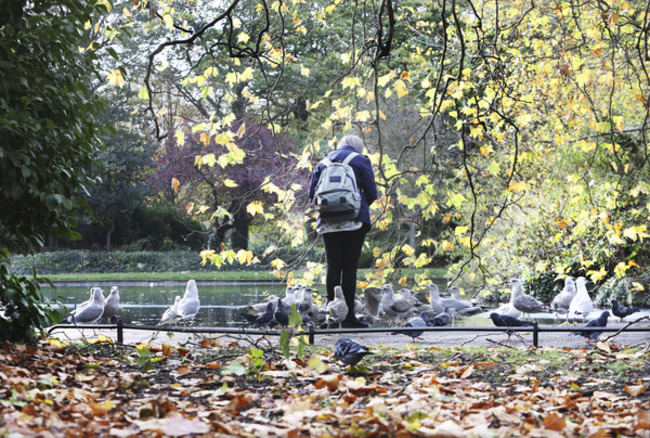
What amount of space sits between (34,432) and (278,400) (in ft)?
4.22

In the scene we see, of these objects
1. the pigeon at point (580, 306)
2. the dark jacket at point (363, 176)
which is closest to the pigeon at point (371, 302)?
the dark jacket at point (363, 176)

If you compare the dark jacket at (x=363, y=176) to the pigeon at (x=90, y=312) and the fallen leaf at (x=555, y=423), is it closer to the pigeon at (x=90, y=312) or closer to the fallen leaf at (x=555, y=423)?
the pigeon at (x=90, y=312)

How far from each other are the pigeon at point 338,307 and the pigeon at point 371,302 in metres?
1.35

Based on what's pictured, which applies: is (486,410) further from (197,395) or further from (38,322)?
(38,322)

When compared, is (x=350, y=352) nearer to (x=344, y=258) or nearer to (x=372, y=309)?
(x=344, y=258)

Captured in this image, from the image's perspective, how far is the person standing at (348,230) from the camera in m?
6.96

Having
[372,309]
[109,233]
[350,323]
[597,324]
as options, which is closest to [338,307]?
[350,323]

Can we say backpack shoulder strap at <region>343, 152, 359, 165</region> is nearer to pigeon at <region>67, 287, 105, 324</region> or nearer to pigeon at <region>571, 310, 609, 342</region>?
pigeon at <region>571, 310, 609, 342</region>

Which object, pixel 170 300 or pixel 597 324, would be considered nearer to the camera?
Result: pixel 597 324

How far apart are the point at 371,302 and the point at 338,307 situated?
5.54 feet

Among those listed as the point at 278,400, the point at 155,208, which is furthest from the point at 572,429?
the point at 155,208

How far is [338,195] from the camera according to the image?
676 cm

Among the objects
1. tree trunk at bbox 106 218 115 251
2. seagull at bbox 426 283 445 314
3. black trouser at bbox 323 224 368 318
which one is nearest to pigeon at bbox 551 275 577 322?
seagull at bbox 426 283 445 314

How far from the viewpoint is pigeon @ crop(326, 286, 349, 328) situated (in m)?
7.10
